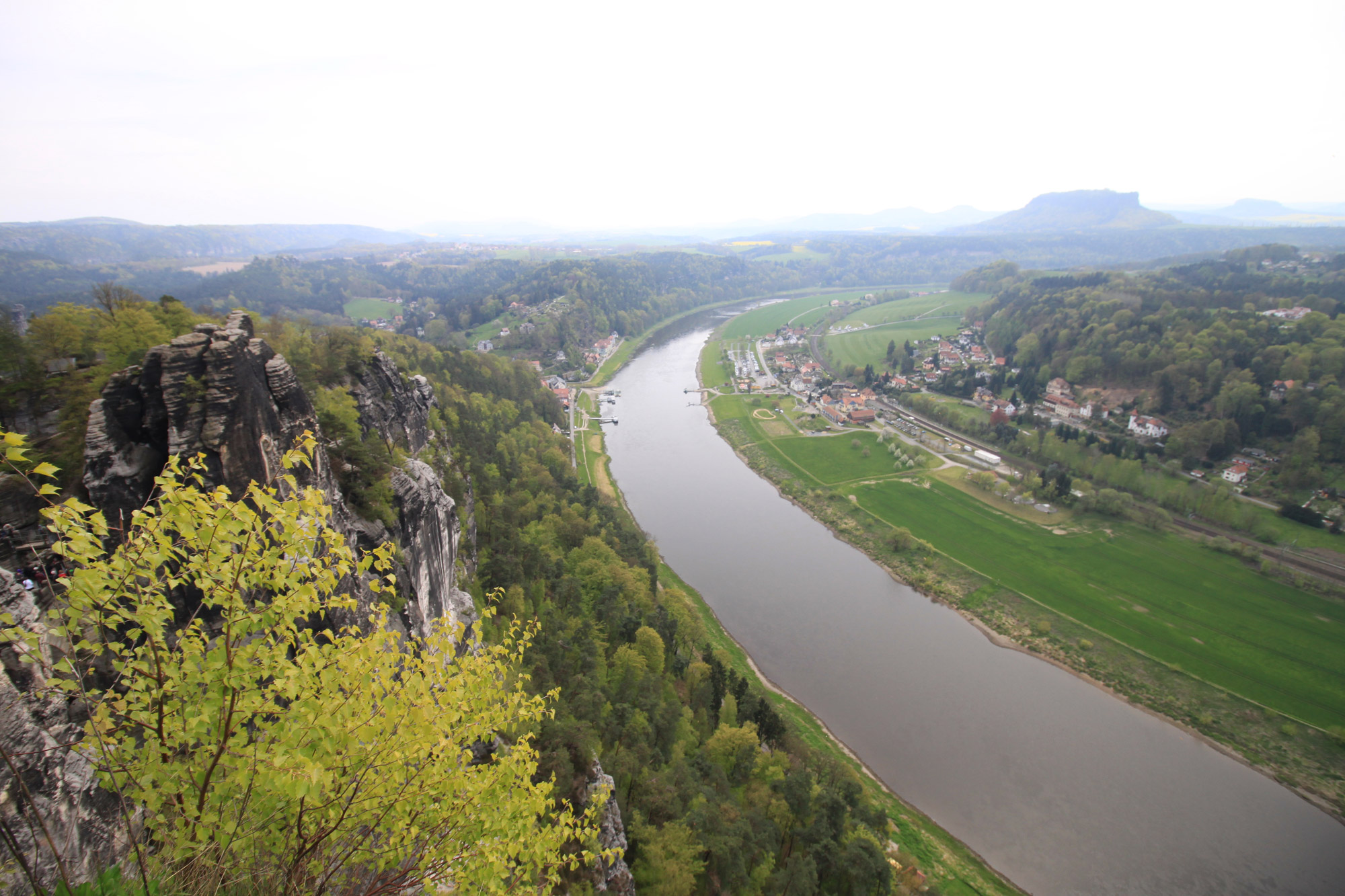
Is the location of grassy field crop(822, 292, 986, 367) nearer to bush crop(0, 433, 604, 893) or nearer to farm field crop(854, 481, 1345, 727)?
farm field crop(854, 481, 1345, 727)

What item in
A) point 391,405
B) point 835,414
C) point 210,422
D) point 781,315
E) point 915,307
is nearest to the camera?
point 210,422

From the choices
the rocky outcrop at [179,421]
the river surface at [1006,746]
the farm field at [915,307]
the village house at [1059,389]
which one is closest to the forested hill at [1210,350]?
the village house at [1059,389]

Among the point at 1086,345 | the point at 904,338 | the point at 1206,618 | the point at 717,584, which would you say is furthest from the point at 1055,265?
the point at 717,584

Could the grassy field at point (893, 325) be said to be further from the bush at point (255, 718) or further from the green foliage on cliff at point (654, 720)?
the bush at point (255, 718)

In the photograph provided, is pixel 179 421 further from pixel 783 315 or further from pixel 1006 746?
pixel 783 315

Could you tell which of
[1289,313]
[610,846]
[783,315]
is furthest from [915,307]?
[610,846]
